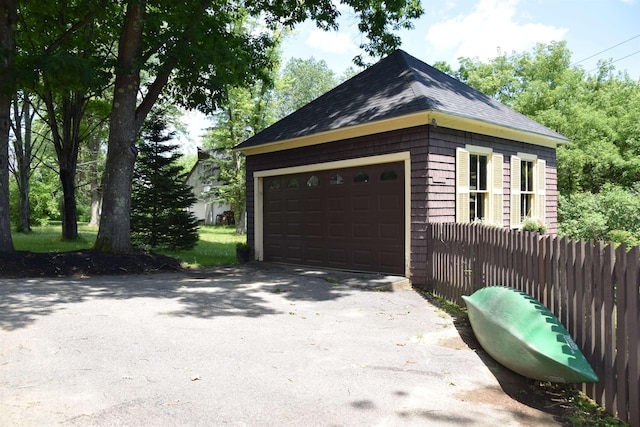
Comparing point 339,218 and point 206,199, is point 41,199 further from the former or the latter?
point 339,218

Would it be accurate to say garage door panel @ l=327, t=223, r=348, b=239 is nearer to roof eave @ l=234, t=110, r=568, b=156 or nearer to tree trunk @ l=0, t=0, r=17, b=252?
roof eave @ l=234, t=110, r=568, b=156

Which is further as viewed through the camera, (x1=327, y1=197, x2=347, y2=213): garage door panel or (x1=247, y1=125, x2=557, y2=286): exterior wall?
(x1=327, y1=197, x2=347, y2=213): garage door panel

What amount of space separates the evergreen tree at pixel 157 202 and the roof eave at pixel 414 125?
17.6ft

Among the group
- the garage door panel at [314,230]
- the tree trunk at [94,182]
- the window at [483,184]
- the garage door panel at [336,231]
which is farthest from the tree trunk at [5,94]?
the tree trunk at [94,182]

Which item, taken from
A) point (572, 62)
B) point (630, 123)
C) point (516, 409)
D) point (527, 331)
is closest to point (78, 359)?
point (516, 409)

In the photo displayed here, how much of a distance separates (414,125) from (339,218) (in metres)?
2.86

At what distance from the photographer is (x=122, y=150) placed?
10.9m

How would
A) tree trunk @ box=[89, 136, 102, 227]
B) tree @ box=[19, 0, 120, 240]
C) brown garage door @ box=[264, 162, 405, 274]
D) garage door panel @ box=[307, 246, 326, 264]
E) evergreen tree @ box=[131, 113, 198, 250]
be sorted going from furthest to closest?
tree trunk @ box=[89, 136, 102, 227] → evergreen tree @ box=[131, 113, 198, 250] → garage door panel @ box=[307, 246, 326, 264] → tree @ box=[19, 0, 120, 240] → brown garage door @ box=[264, 162, 405, 274]

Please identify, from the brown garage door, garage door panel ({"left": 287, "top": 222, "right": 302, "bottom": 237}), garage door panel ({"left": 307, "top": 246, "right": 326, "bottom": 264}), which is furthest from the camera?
garage door panel ({"left": 287, "top": 222, "right": 302, "bottom": 237})

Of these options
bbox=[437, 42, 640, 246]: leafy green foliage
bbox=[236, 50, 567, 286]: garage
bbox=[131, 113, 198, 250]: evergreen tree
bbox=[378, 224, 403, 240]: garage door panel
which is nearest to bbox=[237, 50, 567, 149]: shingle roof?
bbox=[236, 50, 567, 286]: garage

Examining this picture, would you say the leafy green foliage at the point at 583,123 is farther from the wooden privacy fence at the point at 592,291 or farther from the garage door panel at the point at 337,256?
the wooden privacy fence at the point at 592,291

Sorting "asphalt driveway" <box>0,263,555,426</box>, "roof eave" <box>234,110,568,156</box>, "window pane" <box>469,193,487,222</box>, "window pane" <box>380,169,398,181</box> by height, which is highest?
"roof eave" <box>234,110,568,156</box>

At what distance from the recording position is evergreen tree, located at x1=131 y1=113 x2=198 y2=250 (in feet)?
52.2

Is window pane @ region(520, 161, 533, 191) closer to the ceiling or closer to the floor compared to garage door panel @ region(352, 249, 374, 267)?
closer to the ceiling
